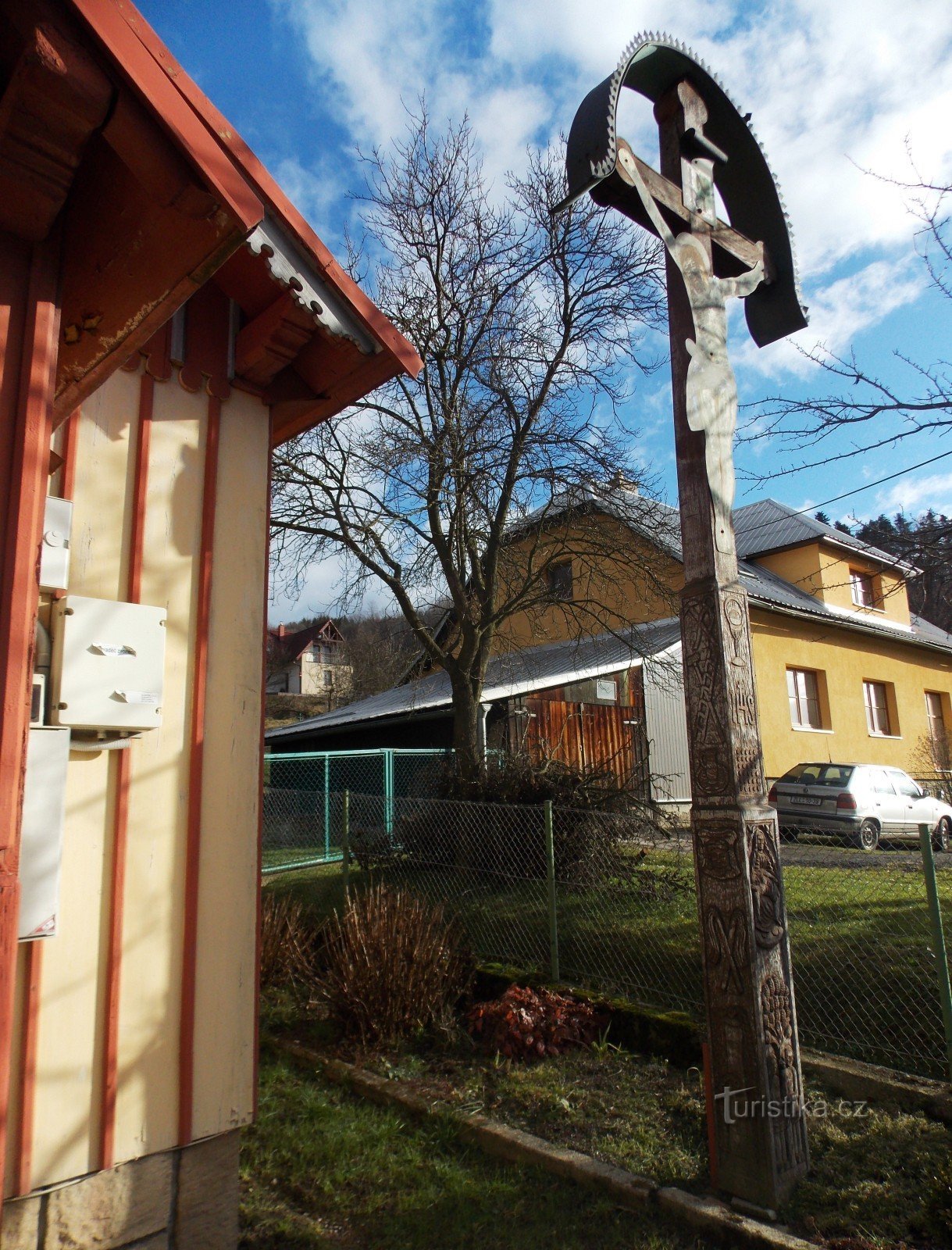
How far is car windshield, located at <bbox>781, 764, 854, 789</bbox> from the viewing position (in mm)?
14375

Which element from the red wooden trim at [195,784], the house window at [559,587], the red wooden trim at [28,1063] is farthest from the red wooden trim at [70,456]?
the house window at [559,587]

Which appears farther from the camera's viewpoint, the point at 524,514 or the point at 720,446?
the point at 524,514

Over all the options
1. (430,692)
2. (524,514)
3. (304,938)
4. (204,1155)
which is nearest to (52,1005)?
(204,1155)

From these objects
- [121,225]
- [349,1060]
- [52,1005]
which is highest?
[121,225]

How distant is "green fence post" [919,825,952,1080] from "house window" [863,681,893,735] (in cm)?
1976

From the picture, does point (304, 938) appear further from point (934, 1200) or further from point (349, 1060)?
point (934, 1200)

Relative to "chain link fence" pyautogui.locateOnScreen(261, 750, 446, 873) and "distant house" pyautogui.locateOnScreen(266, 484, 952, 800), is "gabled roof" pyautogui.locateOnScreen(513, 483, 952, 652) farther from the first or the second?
"chain link fence" pyautogui.locateOnScreen(261, 750, 446, 873)

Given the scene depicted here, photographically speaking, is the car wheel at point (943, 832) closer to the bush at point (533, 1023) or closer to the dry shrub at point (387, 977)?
the bush at point (533, 1023)

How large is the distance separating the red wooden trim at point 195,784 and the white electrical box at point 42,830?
619 mm

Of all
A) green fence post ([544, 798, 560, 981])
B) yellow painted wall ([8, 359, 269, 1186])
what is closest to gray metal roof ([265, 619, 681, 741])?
green fence post ([544, 798, 560, 981])

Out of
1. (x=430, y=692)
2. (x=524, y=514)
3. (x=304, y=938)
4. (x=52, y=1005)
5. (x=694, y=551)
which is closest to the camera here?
(x=52, y=1005)

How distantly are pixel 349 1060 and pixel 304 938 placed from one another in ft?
5.58

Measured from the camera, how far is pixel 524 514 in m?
11.6

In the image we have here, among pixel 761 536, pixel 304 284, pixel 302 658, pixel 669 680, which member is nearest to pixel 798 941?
pixel 304 284
